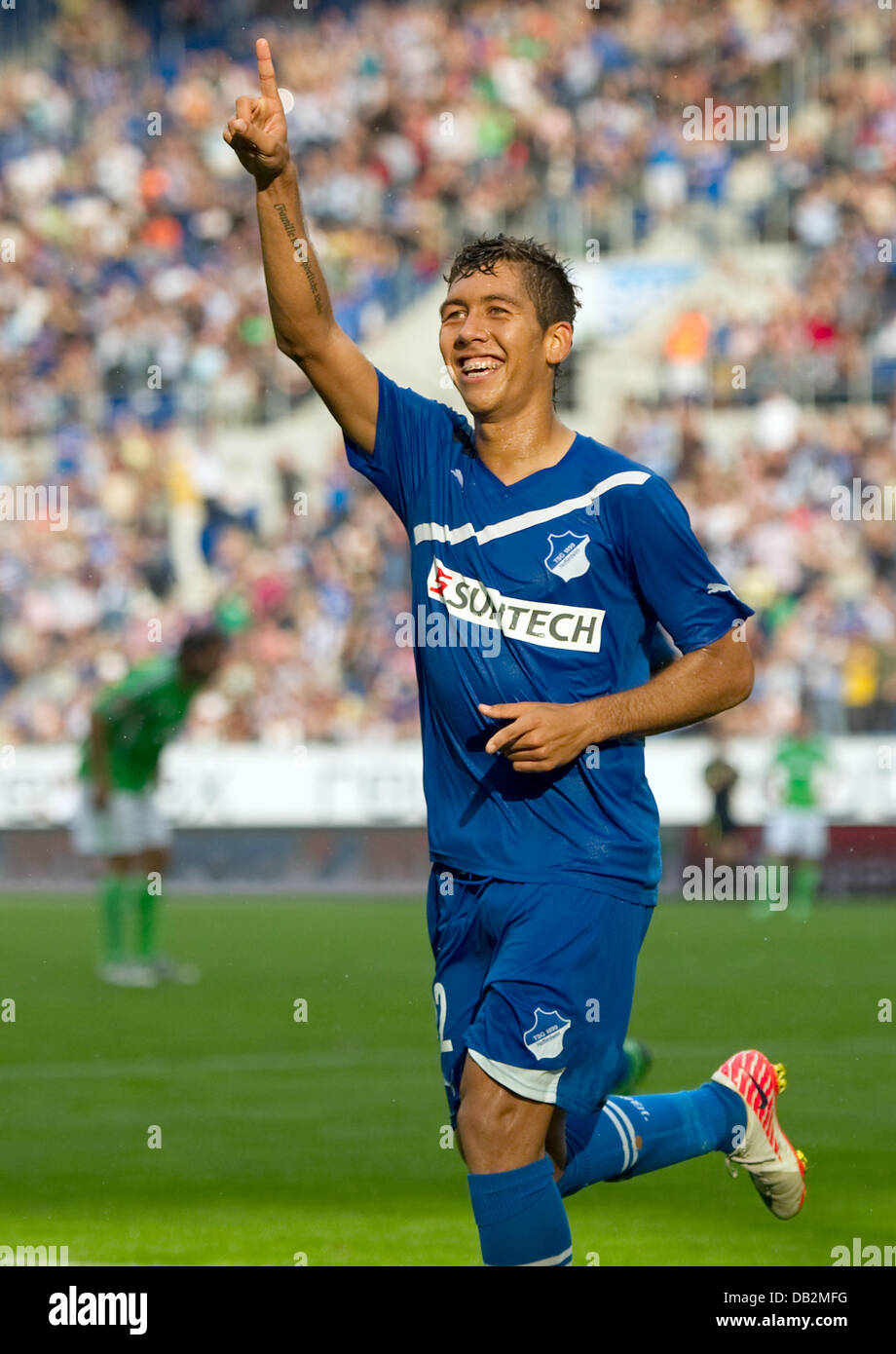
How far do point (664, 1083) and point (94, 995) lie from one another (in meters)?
4.54

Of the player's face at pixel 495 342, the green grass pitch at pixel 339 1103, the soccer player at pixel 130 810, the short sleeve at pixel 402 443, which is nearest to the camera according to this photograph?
the player's face at pixel 495 342

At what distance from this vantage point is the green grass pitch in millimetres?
5871

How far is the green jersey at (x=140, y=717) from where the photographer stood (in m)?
12.1

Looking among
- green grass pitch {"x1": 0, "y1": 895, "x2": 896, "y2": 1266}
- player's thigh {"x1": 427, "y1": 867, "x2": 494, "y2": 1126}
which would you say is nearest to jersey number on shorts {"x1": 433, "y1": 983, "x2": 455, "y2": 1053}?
player's thigh {"x1": 427, "y1": 867, "x2": 494, "y2": 1126}

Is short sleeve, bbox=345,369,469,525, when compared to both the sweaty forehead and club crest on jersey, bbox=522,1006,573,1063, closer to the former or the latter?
the sweaty forehead

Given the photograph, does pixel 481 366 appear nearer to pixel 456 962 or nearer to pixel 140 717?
pixel 456 962

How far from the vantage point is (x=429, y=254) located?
80.0ft

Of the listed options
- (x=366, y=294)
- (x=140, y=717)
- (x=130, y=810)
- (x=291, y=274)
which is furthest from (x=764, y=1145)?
(x=366, y=294)

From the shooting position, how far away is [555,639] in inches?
175

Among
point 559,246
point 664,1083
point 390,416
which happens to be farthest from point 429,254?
point 390,416

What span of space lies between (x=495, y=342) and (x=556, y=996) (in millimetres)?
1421

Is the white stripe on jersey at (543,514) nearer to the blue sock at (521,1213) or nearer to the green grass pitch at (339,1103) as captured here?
the blue sock at (521,1213)

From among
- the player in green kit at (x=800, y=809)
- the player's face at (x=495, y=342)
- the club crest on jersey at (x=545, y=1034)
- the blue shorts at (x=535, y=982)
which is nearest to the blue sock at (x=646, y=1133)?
the blue shorts at (x=535, y=982)

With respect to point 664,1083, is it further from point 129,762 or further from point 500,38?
point 500,38
